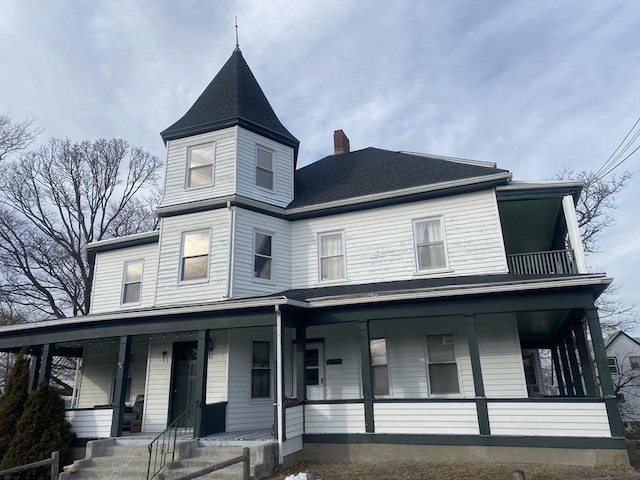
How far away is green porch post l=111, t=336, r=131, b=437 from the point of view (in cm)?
1072

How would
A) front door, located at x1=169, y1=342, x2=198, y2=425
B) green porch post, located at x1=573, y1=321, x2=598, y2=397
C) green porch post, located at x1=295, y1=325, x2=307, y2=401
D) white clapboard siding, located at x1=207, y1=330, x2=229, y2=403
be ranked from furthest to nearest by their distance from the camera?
front door, located at x1=169, y1=342, x2=198, y2=425 → white clapboard siding, located at x1=207, y1=330, x2=229, y2=403 → green porch post, located at x1=295, y1=325, x2=307, y2=401 → green porch post, located at x1=573, y1=321, x2=598, y2=397

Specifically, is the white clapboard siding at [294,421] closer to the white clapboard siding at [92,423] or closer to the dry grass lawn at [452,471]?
the dry grass lawn at [452,471]

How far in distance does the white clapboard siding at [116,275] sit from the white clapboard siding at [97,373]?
1.26 metres

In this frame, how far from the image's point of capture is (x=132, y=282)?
15055 mm

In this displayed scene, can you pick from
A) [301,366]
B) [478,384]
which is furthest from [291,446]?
[478,384]

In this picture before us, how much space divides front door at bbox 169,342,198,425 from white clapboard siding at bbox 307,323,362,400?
3523 millimetres

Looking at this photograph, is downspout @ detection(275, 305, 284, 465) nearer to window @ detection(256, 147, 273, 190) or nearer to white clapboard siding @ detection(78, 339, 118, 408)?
window @ detection(256, 147, 273, 190)

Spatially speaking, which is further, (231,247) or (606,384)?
(231,247)

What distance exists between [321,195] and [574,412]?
8.92 meters

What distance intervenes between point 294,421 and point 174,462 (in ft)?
8.51

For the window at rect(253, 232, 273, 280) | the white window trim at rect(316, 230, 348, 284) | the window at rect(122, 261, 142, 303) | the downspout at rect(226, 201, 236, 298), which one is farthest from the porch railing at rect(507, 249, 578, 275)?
the window at rect(122, 261, 142, 303)

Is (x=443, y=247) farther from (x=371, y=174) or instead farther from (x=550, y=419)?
(x=550, y=419)

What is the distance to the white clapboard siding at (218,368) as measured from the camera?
37.6ft

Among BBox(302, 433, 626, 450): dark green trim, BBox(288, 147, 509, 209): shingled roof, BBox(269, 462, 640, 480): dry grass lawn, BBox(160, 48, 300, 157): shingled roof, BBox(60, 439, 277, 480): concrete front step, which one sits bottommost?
BBox(269, 462, 640, 480): dry grass lawn
